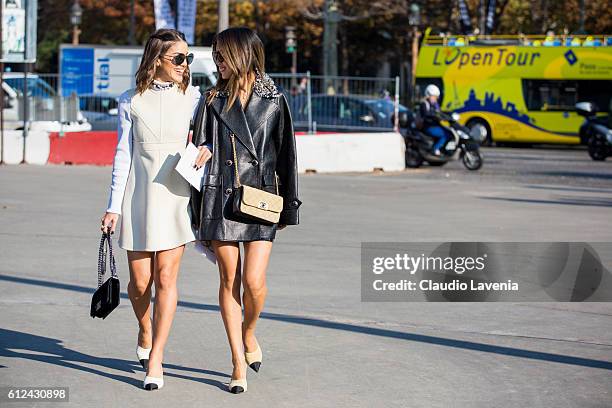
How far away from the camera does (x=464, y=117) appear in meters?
34.7

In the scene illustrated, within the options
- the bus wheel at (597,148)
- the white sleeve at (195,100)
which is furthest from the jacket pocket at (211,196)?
the bus wheel at (597,148)

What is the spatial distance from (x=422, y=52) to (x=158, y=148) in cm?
3053

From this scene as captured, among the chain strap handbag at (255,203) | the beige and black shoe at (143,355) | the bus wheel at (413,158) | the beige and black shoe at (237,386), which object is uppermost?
the chain strap handbag at (255,203)

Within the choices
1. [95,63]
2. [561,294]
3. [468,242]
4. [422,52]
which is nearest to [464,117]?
[422,52]

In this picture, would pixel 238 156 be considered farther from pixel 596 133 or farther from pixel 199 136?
pixel 596 133

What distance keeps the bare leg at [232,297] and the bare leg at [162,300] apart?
0.23 m

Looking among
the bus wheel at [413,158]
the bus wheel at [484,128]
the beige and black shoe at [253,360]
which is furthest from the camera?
the bus wheel at [484,128]

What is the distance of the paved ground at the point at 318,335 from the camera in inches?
231

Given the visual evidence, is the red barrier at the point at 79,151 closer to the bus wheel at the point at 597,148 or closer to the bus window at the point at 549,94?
the bus wheel at the point at 597,148

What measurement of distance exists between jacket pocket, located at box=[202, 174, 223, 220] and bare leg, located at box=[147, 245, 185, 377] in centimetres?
26

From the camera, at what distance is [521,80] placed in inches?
1332

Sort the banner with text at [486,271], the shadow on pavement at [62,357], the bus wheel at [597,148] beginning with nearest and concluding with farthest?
1. the shadow on pavement at [62,357]
2. the banner with text at [486,271]
3. the bus wheel at [597,148]

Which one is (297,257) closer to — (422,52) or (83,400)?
(83,400)

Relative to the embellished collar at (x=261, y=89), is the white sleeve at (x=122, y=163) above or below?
below
